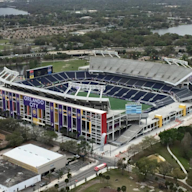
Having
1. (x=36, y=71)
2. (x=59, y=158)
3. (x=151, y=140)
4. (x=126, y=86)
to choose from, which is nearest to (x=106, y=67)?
(x=126, y=86)

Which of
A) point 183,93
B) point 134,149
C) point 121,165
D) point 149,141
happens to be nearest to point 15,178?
point 121,165

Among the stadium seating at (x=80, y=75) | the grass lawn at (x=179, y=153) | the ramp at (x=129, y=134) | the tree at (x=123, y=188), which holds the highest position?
the stadium seating at (x=80, y=75)

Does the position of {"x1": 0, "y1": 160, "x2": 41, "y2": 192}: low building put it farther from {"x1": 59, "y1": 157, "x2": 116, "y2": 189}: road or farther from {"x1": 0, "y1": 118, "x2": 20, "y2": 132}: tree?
{"x1": 0, "y1": 118, "x2": 20, "y2": 132}: tree

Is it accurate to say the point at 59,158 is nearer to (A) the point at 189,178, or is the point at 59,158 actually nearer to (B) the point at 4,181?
(B) the point at 4,181

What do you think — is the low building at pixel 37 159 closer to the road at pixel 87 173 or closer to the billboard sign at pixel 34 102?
the road at pixel 87 173

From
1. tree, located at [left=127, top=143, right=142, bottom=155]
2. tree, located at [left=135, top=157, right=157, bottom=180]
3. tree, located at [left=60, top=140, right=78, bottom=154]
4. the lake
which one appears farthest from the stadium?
the lake

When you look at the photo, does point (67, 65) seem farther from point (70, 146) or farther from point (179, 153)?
point (179, 153)

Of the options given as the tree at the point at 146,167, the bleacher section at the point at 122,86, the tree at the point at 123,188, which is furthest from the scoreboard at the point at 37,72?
the tree at the point at 123,188
